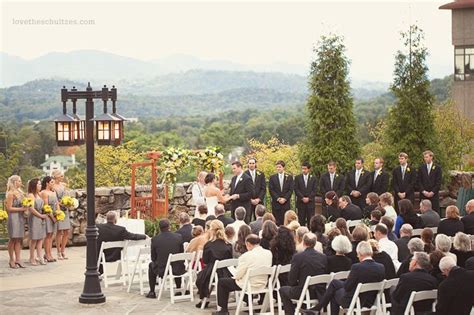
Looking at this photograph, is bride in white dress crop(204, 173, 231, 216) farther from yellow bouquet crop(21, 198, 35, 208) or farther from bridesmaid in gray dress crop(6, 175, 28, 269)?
bridesmaid in gray dress crop(6, 175, 28, 269)

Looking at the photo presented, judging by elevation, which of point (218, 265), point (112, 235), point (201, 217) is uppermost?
point (201, 217)

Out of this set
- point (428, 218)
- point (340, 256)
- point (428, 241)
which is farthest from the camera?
point (428, 218)

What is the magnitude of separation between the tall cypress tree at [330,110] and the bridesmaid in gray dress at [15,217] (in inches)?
233

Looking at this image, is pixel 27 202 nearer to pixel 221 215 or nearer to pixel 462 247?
pixel 221 215

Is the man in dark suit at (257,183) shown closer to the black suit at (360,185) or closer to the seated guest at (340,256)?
the black suit at (360,185)

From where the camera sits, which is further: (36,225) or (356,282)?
(36,225)

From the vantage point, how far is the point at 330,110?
60.2 feet

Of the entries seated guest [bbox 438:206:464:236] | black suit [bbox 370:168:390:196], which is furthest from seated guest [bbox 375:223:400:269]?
black suit [bbox 370:168:390:196]

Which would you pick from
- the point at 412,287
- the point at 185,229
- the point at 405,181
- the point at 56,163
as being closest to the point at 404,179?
the point at 405,181

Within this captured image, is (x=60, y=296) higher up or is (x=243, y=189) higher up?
(x=243, y=189)

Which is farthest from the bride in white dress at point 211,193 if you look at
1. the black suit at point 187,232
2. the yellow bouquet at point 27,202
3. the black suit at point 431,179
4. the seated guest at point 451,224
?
the seated guest at point 451,224

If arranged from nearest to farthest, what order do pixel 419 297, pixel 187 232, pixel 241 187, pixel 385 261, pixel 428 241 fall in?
pixel 419 297 → pixel 385 261 → pixel 428 241 → pixel 187 232 → pixel 241 187

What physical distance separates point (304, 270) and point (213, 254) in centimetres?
166

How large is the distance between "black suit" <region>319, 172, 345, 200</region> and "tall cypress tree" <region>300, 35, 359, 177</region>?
1084 millimetres
